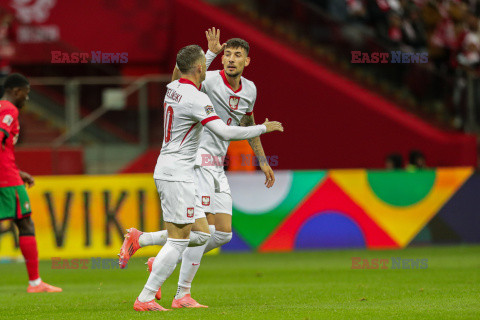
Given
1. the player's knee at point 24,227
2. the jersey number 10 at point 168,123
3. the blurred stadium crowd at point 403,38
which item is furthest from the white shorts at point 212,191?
the blurred stadium crowd at point 403,38

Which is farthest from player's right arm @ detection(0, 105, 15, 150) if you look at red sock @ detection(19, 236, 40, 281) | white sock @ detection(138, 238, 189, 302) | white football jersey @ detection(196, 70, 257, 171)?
white sock @ detection(138, 238, 189, 302)

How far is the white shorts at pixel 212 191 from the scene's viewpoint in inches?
358

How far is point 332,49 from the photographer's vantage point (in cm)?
2033

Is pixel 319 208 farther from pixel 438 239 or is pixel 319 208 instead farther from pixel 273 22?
pixel 273 22

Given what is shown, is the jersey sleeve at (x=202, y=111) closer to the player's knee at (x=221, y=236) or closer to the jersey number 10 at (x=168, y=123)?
the jersey number 10 at (x=168, y=123)

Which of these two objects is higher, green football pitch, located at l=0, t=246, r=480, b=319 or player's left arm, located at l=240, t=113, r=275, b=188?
player's left arm, located at l=240, t=113, r=275, b=188

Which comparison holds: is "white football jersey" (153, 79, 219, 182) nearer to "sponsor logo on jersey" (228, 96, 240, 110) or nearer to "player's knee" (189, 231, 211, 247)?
"player's knee" (189, 231, 211, 247)

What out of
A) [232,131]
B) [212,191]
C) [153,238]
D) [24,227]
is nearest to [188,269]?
[153,238]

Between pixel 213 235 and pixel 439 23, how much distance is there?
12172 mm

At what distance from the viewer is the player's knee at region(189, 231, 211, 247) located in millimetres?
8633

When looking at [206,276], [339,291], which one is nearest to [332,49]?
[206,276]

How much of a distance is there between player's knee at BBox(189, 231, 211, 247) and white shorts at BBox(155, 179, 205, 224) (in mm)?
446

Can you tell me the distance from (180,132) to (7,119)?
270 centimetres

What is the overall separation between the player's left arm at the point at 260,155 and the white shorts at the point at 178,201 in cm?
118
